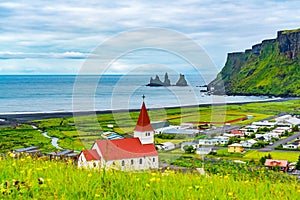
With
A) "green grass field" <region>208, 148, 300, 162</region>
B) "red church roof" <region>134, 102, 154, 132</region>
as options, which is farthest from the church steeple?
"green grass field" <region>208, 148, 300, 162</region>

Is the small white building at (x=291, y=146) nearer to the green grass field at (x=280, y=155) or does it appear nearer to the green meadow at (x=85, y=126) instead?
the green grass field at (x=280, y=155)

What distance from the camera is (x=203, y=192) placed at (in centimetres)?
508

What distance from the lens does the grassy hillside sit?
4.77 m

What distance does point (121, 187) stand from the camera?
201 inches

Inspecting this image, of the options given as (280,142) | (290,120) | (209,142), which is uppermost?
(290,120)

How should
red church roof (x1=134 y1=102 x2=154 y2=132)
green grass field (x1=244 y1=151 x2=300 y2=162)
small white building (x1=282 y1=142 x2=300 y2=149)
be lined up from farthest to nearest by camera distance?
small white building (x1=282 y1=142 x2=300 y2=149)
green grass field (x1=244 y1=151 x2=300 y2=162)
red church roof (x1=134 y1=102 x2=154 y2=132)

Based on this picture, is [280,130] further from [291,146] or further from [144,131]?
[144,131]

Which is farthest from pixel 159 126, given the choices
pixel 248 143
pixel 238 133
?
pixel 238 133

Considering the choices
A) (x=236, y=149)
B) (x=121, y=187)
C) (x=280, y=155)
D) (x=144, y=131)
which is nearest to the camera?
(x=121, y=187)

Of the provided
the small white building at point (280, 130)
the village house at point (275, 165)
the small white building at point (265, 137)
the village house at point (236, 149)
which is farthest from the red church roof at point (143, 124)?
the small white building at point (280, 130)

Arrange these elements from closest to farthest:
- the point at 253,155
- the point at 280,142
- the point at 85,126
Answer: the point at 253,155 → the point at 85,126 → the point at 280,142

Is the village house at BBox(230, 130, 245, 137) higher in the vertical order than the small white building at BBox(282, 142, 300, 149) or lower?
higher

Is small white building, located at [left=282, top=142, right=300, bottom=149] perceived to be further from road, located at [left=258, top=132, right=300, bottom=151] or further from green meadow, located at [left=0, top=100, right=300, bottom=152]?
green meadow, located at [left=0, top=100, right=300, bottom=152]

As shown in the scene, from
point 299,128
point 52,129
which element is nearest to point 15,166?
point 52,129
